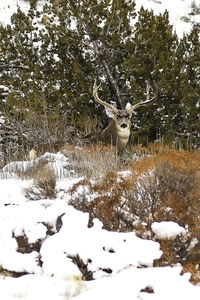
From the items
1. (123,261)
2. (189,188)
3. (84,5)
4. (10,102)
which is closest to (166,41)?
(84,5)

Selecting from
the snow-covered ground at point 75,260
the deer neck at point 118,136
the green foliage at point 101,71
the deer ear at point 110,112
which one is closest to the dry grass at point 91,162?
the deer neck at point 118,136

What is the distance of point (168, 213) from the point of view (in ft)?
13.8

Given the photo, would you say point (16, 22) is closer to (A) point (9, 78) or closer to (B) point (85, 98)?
(A) point (9, 78)

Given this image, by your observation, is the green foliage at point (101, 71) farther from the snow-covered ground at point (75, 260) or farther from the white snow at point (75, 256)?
the snow-covered ground at point (75, 260)

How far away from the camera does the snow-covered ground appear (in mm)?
3320

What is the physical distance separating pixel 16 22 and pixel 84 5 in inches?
102

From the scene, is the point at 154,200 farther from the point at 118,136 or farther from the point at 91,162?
the point at 118,136

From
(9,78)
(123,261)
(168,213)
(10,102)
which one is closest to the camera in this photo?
(123,261)

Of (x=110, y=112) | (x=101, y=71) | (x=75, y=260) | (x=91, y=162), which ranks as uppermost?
(x=101, y=71)

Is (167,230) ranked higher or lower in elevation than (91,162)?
lower

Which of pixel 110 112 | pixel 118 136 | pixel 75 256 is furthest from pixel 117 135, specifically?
pixel 75 256

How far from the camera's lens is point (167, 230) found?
390cm

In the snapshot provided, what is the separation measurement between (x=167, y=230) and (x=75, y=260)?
0.96 metres

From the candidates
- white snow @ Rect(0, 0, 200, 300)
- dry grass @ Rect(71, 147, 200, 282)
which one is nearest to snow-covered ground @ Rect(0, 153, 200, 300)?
white snow @ Rect(0, 0, 200, 300)
